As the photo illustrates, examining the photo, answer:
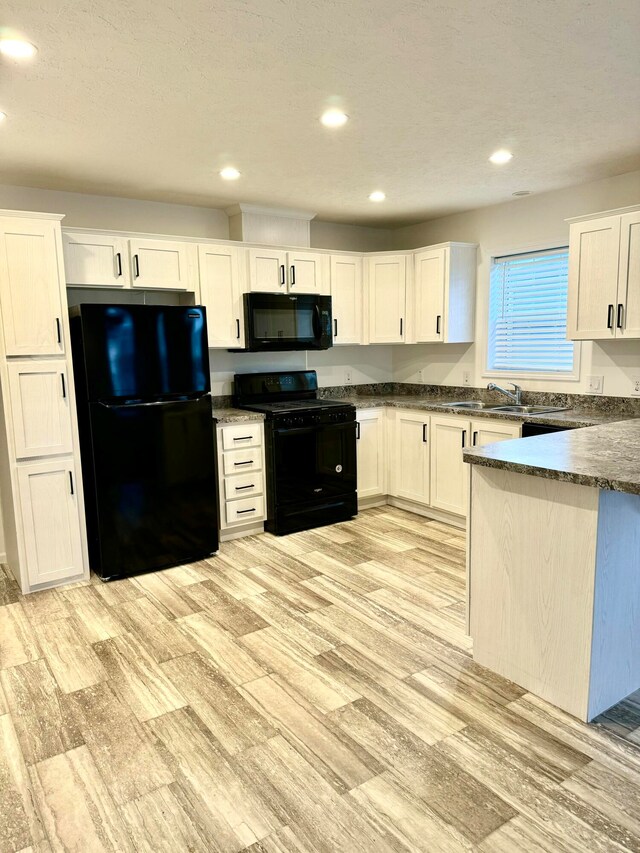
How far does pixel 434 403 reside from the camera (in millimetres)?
4645

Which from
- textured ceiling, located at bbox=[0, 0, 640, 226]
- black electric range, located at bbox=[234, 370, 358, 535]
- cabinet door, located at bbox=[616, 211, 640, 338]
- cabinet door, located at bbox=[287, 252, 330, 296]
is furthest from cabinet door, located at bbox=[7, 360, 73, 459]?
cabinet door, located at bbox=[616, 211, 640, 338]

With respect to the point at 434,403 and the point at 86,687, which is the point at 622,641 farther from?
the point at 434,403

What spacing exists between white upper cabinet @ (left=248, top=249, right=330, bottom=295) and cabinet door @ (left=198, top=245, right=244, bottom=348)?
0.15m

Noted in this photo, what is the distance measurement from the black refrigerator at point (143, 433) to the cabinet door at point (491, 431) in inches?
73.7

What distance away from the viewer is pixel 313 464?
4.39m

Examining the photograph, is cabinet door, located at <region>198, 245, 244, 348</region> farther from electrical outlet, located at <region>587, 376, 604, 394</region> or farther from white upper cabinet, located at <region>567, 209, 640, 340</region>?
electrical outlet, located at <region>587, 376, 604, 394</region>

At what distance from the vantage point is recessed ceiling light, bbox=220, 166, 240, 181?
11.2 feet

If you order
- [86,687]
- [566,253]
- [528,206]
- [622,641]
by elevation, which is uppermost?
[528,206]

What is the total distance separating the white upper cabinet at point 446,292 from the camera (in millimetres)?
4594

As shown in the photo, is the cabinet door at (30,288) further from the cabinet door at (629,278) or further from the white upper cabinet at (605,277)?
the cabinet door at (629,278)

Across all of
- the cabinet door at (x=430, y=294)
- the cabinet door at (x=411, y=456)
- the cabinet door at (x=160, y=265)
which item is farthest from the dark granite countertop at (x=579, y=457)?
the cabinet door at (x=160, y=265)

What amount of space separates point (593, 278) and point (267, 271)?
229 cm

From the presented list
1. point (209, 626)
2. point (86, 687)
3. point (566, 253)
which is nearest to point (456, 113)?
point (566, 253)

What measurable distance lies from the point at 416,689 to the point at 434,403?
2670 mm
